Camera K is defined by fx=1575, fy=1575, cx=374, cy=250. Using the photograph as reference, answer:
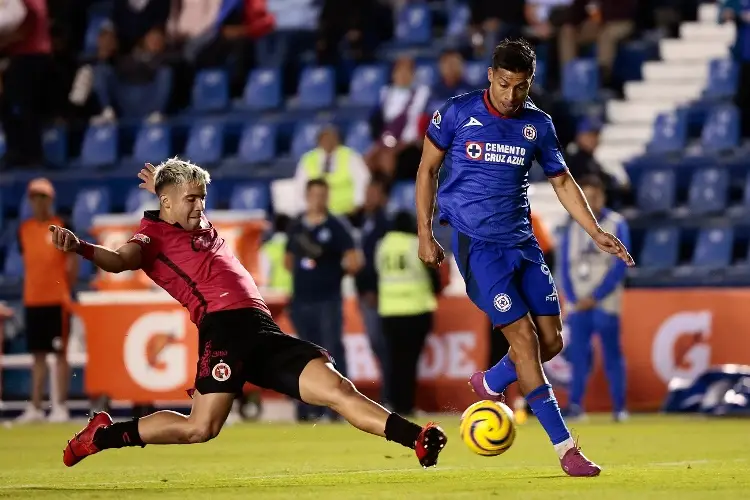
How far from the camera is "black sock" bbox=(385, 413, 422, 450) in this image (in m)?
7.48

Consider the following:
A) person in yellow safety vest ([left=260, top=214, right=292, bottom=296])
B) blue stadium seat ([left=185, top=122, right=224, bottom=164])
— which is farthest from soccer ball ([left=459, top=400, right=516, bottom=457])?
blue stadium seat ([left=185, top=122, right=224, bottom=164])

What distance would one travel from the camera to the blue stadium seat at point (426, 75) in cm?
1958

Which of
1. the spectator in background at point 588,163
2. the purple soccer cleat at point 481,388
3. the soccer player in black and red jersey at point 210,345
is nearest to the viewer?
the soccer player in black and red jersey at point 210,345

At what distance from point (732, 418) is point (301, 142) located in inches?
286

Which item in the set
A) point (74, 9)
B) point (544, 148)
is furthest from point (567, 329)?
point (74, 9)

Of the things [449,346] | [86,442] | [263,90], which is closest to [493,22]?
[263,90]

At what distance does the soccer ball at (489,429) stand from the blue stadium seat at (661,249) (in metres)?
9.47

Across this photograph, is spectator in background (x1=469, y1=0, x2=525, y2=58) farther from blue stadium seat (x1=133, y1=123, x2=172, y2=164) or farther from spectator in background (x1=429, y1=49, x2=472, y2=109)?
blue stadium seat (x1=133, y1=123, x2=172, y2=164)

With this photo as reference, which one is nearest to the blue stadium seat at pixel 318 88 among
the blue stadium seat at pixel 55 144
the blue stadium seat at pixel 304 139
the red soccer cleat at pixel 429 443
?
the blue stadium seat at pixel 304 139

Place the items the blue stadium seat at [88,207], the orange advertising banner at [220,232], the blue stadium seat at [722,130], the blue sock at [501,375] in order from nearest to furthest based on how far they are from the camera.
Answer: the blue sock at [501,375] < the orange advertising banner at [220,232] < the blue stadium seat at [722,130] < the blue stadium seat at [88,207]

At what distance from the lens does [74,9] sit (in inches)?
906

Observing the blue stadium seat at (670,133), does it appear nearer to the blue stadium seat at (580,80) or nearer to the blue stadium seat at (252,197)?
the blue stadium seat at (580,80)

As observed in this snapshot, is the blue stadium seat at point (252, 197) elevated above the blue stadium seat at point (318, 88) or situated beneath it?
situated beneath

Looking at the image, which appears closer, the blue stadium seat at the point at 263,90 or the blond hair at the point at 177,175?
the blond hair at the point at 177,175
